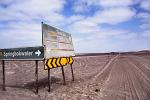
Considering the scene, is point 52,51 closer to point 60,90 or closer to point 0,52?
point 60,90

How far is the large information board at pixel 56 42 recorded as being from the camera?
10.8m

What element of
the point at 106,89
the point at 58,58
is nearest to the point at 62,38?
the point at 58,58

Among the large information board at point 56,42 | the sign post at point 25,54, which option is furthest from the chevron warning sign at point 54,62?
the sign post at point 25,54

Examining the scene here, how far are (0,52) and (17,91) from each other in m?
2.10

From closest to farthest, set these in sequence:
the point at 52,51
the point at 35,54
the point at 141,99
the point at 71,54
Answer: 1. the point at 141,99
2. the point at 35,54
3. the point at 52,51
4. the point at 71,54

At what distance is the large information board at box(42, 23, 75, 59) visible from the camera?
10.8 metres

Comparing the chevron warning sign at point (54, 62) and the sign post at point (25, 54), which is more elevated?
the sign post at point (25, 54)

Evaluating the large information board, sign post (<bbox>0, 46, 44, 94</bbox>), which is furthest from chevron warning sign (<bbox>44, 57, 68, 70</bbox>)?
sign post (<bbox>0, 46, 44, 94</bbox>)

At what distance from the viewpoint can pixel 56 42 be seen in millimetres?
11961

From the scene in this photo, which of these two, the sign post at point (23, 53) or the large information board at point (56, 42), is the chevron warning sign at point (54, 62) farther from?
the sign post at point (23, 53)

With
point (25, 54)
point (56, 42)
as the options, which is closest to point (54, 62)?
point (56, 42)

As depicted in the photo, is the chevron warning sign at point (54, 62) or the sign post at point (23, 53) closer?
the sign post at point (23, 53)

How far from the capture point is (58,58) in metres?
11.9

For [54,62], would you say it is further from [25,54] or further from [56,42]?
[25,54]
